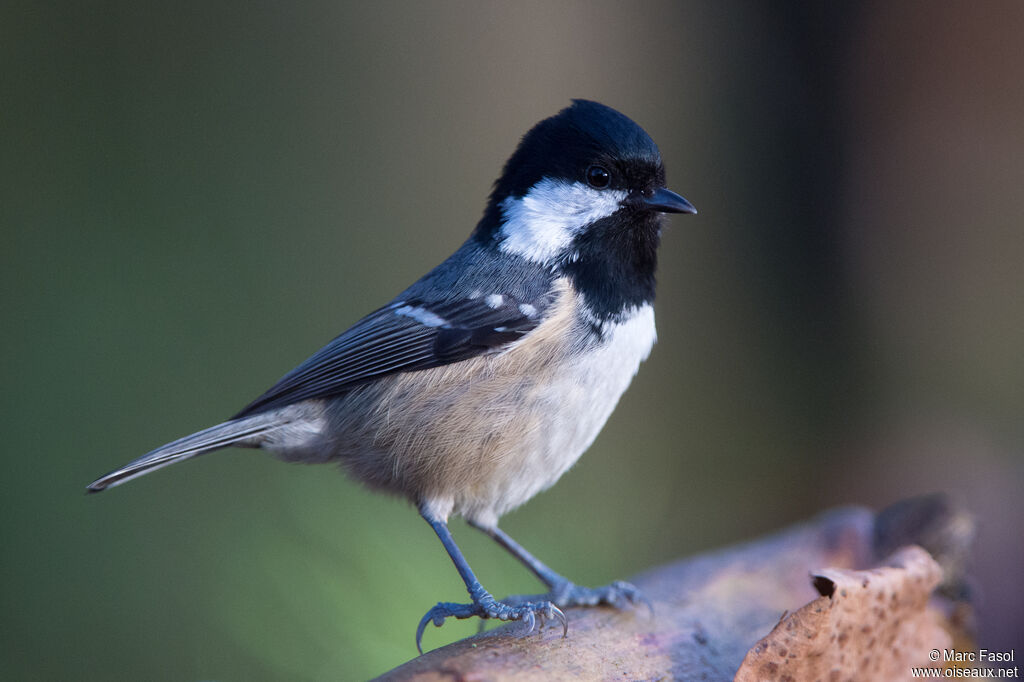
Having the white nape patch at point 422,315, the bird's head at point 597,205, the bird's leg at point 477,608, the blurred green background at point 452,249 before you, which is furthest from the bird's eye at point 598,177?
the blurred green background at point 452,249

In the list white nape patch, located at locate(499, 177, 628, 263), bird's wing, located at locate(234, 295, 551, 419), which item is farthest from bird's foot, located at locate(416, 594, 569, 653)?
white nape patch, located at locate(499, 177, 628, 263)

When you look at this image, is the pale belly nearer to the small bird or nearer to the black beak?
the small bird

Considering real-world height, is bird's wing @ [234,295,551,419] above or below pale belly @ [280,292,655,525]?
above

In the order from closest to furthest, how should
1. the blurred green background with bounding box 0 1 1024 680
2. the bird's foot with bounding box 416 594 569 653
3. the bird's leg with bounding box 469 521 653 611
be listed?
the bird's foot with bounding box 416 594 569 653 → the bird's leg with bounding box 469 521 653 611 → the blurred green background with bounding box 0 1 1024 680

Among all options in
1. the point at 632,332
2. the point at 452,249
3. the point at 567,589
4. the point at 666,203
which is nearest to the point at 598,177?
the point at 666,203

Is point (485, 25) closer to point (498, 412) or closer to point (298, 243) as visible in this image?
point (298, 243)

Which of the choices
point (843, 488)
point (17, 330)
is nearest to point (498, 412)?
point (17, 330)

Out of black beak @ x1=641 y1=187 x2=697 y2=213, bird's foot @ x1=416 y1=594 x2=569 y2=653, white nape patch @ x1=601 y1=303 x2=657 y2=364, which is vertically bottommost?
bird's foot @ x1=416 y1=594 x2=569 y2=653
